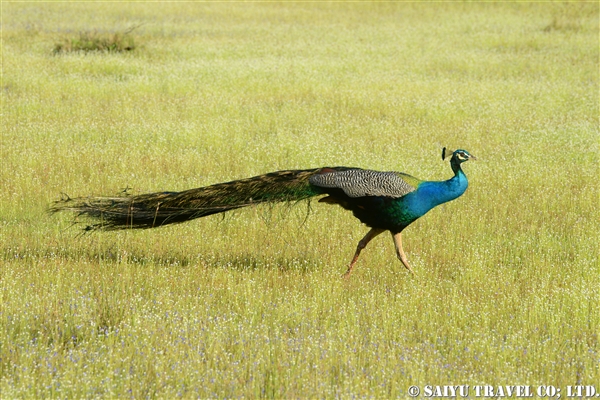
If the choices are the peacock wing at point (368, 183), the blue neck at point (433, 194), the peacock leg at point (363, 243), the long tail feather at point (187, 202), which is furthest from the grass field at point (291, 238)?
the peacock wing at point (368, 183)

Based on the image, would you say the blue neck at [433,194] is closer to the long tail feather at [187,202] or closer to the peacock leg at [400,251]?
the peacock leg at [400,251]

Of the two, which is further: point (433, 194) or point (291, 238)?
point (291, 238)

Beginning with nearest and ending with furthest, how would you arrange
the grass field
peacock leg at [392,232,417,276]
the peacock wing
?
the grass field → the peacock wing → peacock leg at [392,232,417,276]

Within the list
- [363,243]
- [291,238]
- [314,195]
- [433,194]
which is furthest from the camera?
[291,238]

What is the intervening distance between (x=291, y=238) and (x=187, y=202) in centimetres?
152

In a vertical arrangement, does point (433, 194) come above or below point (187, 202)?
above

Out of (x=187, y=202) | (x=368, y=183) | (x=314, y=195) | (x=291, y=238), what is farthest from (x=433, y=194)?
(x=187, y=202)

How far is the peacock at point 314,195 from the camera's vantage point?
6898 mm

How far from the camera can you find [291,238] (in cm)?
853

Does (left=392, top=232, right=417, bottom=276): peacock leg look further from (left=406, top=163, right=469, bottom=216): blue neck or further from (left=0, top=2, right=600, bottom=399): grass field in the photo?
(left=406, top=163, right=469, bottom=216): blue neck

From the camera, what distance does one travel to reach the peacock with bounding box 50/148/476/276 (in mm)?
6898

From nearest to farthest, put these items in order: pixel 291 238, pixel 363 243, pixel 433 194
Result: pixel 433 194 < pixel 363 243 < pixel 291 238

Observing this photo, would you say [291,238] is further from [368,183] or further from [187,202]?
[368,183]

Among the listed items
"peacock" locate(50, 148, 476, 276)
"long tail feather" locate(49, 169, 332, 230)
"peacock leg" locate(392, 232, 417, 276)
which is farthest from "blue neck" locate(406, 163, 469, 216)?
"long tail feather" locate(49, 169, 332, 230)
